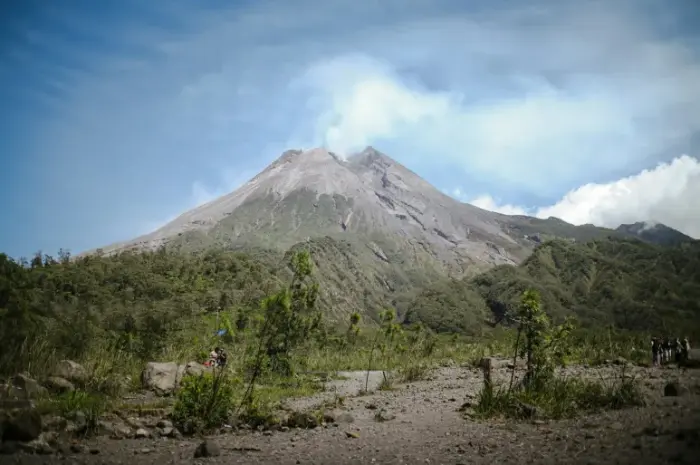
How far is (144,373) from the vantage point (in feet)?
40.5

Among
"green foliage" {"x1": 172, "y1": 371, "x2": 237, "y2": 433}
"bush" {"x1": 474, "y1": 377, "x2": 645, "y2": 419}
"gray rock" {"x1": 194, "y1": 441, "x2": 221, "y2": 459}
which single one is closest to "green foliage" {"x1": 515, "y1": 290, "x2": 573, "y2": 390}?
"bush" {"x1": 474, "y1": 377, "x2": 645, "y2": 419}

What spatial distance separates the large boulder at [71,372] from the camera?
989 cm

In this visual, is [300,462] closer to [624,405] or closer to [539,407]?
[539,407]

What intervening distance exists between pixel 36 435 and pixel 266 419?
3.92 metres

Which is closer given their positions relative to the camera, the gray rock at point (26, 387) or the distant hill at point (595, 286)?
the gray rock at point (26, 387)

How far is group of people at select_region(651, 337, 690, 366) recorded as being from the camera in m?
18.5

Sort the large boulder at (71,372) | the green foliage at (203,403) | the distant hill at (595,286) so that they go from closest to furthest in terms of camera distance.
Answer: the green foliage at (203,403), the large boulder at (71,372), the distant hill at (595,286)

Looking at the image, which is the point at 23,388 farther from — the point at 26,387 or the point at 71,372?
the point at 71,372

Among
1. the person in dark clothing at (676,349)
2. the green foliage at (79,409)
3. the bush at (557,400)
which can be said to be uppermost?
the person in dark clothing at (676,349)

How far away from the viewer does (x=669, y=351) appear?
20.0m

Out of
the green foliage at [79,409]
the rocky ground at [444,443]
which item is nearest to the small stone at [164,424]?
the rocky ground at [444,443]

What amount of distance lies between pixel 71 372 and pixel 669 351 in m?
23.1

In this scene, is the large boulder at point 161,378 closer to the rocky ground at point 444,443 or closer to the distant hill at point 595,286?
the rocky ground at point 444,443

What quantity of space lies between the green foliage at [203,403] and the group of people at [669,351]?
18642 millimetres
